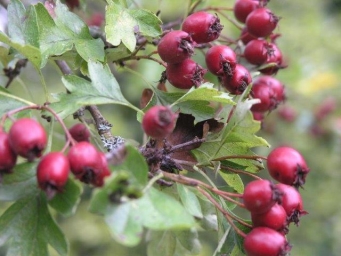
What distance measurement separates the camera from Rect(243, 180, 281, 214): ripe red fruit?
3.32 feet

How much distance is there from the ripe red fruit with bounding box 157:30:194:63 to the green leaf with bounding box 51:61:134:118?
5.3 inches

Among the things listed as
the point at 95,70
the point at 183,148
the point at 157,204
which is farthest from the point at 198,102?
the point at 157,204

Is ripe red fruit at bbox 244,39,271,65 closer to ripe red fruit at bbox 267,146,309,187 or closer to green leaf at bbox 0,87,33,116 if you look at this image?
ripe red fruit at bbox 267,146,309,187

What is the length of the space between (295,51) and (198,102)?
8.00 feet

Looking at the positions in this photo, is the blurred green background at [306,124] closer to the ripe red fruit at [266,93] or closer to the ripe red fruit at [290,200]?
the ripe red fruit at [266,93]

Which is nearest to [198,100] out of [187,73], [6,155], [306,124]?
[187,73]

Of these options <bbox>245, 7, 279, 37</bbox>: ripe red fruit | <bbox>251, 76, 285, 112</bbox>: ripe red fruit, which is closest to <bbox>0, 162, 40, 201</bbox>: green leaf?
<bbox>251, 76, 285, 112</bbox>: ripe red fruit

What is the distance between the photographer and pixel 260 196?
1014 millimetres

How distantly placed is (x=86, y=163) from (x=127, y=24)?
51 cm

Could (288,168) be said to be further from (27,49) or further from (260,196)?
(27,49)

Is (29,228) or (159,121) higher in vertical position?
(159,121)

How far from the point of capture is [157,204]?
93 cm

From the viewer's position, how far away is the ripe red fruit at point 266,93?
1.44 meters

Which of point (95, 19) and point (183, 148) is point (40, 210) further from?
point (95, 19)
